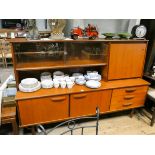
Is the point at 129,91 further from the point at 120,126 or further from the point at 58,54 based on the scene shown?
the point at 58,54

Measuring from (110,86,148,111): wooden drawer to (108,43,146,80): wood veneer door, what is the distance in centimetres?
21

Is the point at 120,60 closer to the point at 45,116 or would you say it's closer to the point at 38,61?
the point at 38,61

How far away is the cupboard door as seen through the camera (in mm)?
1929

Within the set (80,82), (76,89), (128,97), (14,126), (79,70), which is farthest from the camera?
(79,70)

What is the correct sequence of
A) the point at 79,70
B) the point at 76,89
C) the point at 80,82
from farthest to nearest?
the point at 79,70, the point at 80,82, the point at 76,89

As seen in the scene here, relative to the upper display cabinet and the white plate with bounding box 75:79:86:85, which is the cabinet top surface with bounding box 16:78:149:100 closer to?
the white plate with bounding box 75:79:86:85

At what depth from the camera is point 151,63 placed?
2.45 metres

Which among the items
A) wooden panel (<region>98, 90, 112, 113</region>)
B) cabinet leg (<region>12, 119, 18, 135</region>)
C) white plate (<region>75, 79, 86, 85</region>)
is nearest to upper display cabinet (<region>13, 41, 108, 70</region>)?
white plate (<region>75, 79, 86, 85</region>)

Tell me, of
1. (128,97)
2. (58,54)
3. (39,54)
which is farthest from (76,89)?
(128,97)

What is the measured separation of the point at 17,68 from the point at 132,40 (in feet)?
4.78

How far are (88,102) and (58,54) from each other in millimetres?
738

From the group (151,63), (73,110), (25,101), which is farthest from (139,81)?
(25,101)

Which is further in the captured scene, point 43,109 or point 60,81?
point 60,81

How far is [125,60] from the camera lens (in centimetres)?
209
